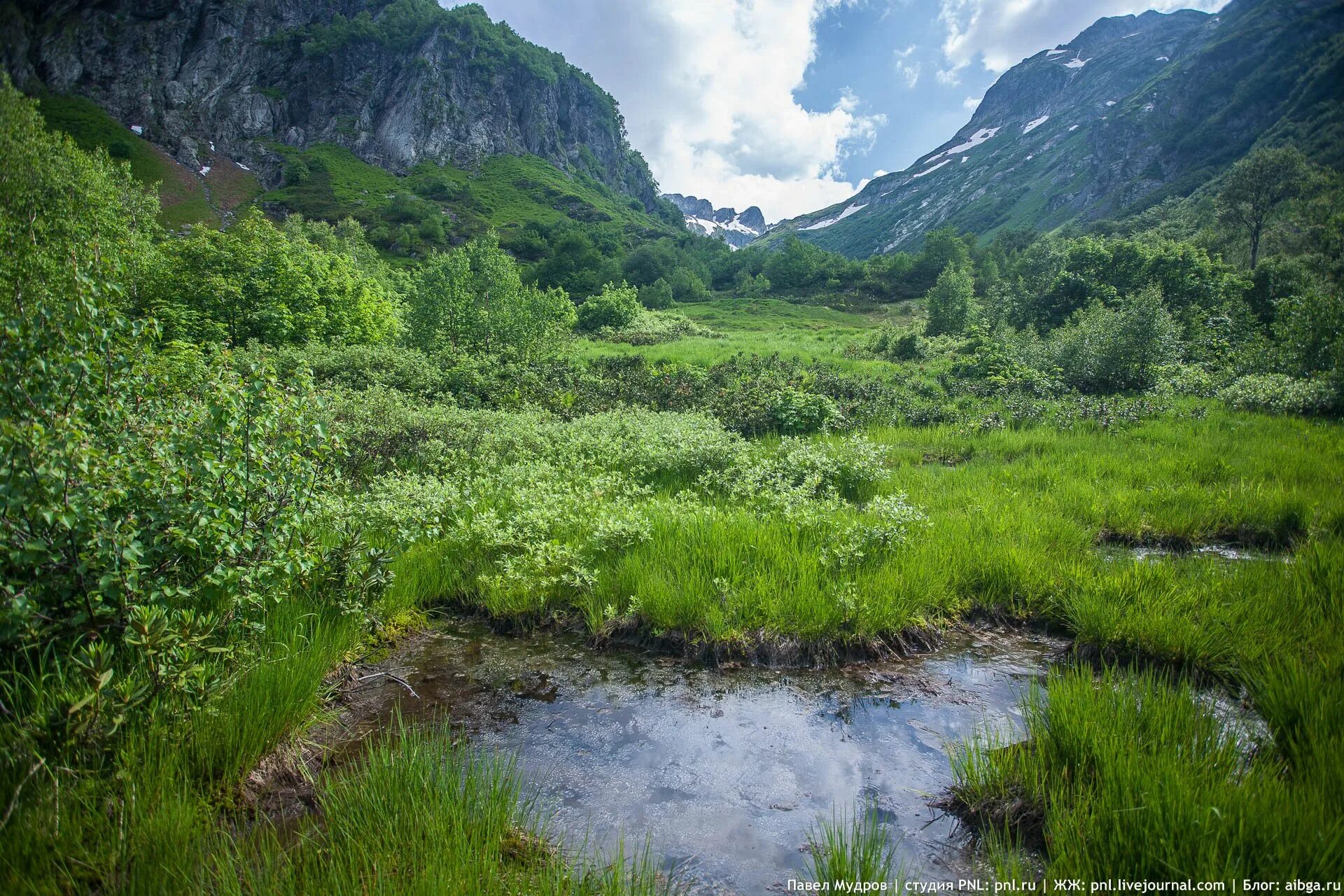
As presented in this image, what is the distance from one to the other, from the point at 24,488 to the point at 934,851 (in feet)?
20.1

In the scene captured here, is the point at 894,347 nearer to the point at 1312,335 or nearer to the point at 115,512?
the point at 1312,335

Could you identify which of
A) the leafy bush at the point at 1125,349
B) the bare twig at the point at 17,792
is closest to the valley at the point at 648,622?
the bare twig at the point at 17,792

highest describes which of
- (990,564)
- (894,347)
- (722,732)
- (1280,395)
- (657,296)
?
(657,296)

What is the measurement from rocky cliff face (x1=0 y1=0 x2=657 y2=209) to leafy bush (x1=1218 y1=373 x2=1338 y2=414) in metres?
164

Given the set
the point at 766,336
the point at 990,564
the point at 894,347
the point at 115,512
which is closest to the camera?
the point at 115,512

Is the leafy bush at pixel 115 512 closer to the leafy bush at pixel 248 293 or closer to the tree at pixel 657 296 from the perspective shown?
the leafy bush at pixel 248 293

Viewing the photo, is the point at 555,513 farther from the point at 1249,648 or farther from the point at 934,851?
the point at 1249,648

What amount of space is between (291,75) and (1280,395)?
221 meters

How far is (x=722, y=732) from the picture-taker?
17.3ft

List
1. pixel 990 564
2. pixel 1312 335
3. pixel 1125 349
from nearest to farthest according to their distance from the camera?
pixel 990 564
pixel 1312 335
pixel 1125 349

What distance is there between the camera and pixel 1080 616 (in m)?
6.37

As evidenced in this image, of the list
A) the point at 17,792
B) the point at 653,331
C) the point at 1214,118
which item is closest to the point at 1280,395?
the point at 17,792

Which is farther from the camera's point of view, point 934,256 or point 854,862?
point 934,256

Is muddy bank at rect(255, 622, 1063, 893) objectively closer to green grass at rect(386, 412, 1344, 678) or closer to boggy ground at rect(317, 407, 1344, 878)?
boggy ground at rect(317, 407, 1344, 878)
